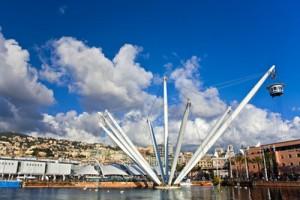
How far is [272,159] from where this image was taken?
9981cm

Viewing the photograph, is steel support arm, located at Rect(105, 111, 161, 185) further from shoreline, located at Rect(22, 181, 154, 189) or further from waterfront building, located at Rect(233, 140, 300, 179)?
waterfront building, located at Rect(233, 140, 300, 179)

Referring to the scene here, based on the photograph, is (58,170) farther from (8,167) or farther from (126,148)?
(126,148)

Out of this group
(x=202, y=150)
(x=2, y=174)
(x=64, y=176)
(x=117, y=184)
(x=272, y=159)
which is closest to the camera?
(x=202, y=150)

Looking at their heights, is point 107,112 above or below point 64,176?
above

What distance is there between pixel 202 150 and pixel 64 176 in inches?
4427

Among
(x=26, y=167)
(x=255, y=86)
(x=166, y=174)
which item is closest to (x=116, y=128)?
(x=166, y=174)

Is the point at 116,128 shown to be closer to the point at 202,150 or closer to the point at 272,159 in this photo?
the point at 202,150

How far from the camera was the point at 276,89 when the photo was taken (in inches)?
1885

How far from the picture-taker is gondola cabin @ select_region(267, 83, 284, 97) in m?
47.6

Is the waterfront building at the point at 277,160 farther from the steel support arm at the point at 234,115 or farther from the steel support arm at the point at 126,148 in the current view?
the steel support arm at the point at 126,148

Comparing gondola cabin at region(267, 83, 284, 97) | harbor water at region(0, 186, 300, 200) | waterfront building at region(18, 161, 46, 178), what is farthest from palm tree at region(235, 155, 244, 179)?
waterfront building at region(18, 161, 46, 178)

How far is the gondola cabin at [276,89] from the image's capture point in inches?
1875

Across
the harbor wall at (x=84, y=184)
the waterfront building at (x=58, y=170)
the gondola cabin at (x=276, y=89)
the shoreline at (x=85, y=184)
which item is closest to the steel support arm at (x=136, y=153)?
the harbor wall at (x=84, y=184)

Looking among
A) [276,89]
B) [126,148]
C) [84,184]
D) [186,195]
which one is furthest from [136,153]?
[84,184]
